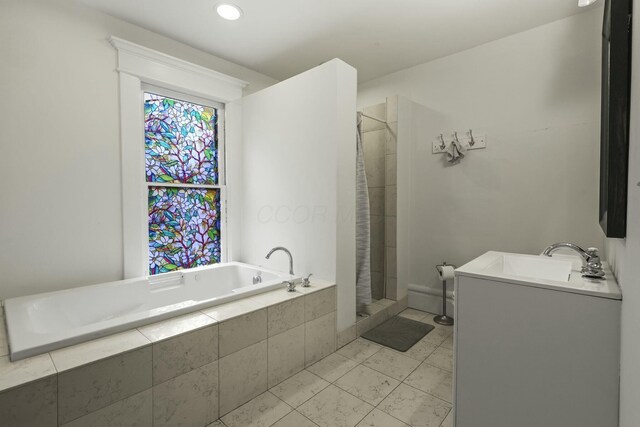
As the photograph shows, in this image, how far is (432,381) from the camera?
72.7 inches

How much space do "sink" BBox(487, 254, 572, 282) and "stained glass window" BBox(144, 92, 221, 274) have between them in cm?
236

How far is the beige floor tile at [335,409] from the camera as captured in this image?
1506mm

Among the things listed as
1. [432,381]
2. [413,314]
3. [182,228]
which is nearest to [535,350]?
[432,381]

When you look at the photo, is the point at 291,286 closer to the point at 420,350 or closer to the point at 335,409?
the point at 335,409

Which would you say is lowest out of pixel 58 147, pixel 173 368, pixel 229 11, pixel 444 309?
pixel 444 309

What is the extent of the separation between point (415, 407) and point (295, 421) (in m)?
0.66

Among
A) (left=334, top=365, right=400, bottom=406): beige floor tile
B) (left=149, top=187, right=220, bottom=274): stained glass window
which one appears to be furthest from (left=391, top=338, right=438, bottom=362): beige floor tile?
(left=149, top=187, right=220, bottom=274): stained glass window

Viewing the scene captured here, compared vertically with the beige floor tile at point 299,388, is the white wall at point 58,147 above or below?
above

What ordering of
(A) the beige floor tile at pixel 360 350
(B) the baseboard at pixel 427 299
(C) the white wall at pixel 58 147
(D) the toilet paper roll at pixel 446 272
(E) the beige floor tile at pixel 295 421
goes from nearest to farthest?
(E) the beige floor tile at pixel 295 421, (C) the white wall at pixel 58 147, (A) the beige floor tile at pixel 360 350, (D) the toilet paper roll at pixel 446 272, (B) the baseboard at pixel 427 299

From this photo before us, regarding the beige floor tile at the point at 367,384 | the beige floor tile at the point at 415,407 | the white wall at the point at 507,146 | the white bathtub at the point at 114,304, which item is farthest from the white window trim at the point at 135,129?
the white wall at the point at 507,146

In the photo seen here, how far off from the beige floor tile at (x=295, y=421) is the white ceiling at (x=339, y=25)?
2552 mm

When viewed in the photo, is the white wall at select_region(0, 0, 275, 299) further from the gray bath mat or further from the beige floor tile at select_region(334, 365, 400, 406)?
the gray bath mat

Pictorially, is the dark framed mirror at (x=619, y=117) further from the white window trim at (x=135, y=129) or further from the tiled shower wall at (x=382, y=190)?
the white window trim at (x=135, y=129)

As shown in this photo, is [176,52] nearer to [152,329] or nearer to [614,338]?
[152,329]
